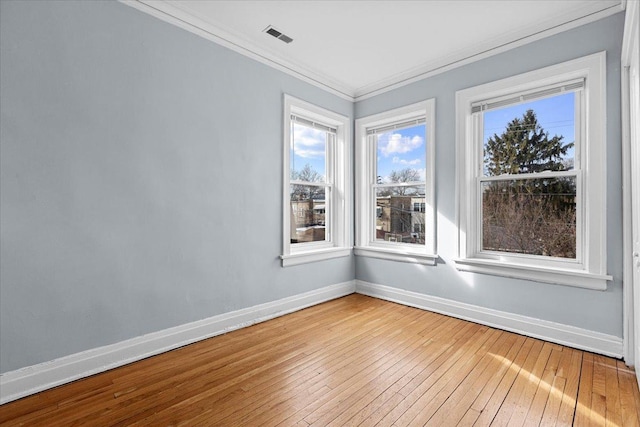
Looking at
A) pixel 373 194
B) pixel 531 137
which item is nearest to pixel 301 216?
pixel 373 194

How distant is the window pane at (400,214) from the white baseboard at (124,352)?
148 cm

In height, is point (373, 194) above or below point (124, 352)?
above

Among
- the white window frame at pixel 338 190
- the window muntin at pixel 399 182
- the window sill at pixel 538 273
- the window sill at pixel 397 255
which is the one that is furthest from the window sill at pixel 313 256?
the window sill at pixel 538 273

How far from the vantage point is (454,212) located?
3320mm

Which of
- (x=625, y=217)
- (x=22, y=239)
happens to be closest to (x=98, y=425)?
(x=22, y=239)

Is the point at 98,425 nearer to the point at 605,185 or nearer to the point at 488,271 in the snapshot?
the point at 488,271

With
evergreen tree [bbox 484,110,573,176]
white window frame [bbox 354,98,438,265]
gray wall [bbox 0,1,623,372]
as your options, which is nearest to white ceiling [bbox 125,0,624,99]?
gray wall [bbox 0,1,623,372]

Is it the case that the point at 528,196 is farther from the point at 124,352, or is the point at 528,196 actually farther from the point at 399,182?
the point at 124,352

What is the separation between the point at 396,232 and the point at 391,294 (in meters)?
0.77

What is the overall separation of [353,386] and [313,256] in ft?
5.91

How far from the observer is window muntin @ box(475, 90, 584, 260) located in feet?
8.97

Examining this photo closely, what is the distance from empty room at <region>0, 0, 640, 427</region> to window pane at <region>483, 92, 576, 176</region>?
18 millimetres

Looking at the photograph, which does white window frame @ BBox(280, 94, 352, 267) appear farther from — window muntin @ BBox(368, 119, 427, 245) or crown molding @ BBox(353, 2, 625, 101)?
crown molding @ BBox(353, 2, 625, 101)

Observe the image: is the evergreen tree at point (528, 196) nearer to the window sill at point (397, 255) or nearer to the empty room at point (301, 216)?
the empty room at point (301, 216)
